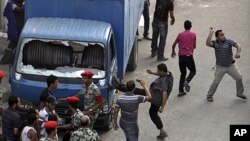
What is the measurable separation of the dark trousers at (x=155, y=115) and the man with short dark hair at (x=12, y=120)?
105 inches

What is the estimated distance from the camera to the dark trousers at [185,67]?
1389 cm

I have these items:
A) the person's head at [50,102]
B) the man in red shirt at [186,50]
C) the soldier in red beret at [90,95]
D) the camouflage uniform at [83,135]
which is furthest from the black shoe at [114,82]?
the camouflage uniform at [83,135]

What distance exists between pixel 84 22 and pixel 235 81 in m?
4.14

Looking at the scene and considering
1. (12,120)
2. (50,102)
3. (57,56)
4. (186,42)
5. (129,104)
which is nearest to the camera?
(12,120)

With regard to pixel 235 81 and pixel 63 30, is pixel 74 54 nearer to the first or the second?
pixel 63 30

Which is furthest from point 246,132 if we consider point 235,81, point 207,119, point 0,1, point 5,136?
point 0,1

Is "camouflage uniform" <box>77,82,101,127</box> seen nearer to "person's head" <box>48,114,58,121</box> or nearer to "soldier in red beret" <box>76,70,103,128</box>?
"soldier in red beret" <box>76,70,103,128</box>

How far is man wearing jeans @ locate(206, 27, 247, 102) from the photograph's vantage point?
43.2 ft

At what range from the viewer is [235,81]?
1470 centimetres

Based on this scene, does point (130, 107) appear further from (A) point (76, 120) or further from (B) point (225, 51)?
(B) point (225, 51)

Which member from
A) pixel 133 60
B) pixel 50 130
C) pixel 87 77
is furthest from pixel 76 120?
pixel 133 60

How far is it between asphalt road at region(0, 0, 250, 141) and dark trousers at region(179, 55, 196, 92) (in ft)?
1.18

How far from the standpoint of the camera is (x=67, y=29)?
480 inches

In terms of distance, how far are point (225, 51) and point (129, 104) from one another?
3.31 meters
